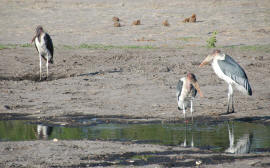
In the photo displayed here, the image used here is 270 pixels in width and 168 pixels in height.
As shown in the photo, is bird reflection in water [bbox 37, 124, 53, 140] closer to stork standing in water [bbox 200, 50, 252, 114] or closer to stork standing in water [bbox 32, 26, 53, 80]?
stork standing in water [bbox 200, 50, 252, 114]

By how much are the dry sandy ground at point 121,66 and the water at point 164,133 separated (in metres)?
0.53

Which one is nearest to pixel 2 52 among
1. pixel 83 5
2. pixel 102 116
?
pixel 102 116

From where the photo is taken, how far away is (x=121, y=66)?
16.5 metres

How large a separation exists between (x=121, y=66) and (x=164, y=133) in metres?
7.19

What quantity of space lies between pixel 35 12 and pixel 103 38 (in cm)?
643

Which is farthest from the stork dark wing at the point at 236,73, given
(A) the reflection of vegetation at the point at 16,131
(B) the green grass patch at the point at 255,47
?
(B) the green grass patch at the point at 255,47

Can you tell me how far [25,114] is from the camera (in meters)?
11.3

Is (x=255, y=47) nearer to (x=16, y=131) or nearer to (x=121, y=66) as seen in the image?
(x=121, y=66)

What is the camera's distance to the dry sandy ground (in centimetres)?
851

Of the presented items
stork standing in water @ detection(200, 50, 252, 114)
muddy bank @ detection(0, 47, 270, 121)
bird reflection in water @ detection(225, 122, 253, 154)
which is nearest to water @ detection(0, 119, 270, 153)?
bird reflection in water @ detection(225, 122, 253, 154)

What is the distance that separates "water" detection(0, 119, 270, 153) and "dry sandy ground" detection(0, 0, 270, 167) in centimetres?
53

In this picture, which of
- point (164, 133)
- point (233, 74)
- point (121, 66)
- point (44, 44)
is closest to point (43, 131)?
point (164, 133)

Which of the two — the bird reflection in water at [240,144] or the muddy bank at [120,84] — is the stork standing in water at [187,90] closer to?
the muddy bank at [120,84]

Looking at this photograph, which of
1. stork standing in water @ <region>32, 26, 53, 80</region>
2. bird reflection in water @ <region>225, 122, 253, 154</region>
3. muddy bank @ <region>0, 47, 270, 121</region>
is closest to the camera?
bird reflection in water @ <region>225, 122, 253, 154</region>
